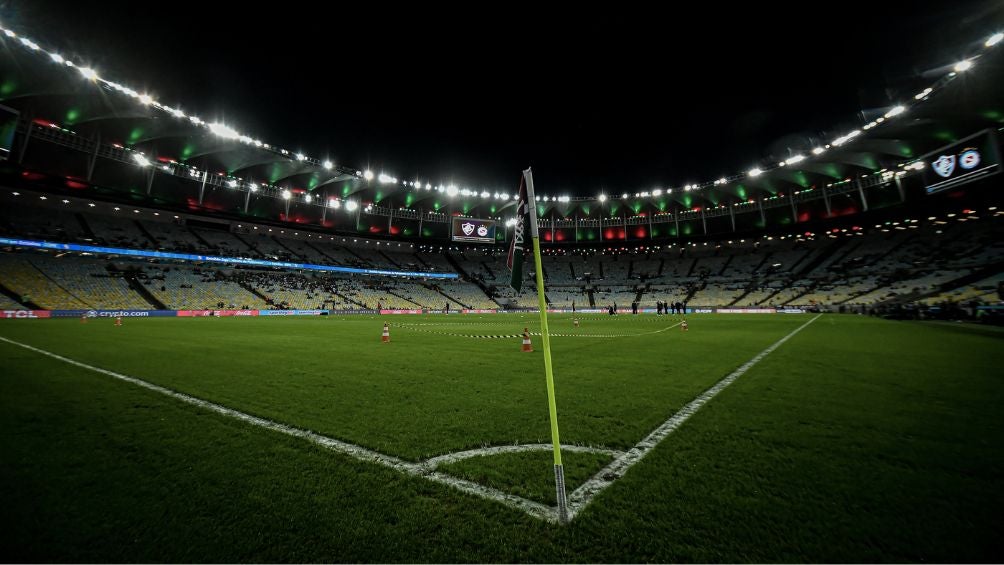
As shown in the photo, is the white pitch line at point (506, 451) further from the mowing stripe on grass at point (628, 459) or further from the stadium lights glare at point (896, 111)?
the stadium lights glare at point (896, 111)

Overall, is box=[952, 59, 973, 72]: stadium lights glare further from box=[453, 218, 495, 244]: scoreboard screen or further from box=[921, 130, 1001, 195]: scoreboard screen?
box=[453, 218, 495, 244]: scoreboard screen

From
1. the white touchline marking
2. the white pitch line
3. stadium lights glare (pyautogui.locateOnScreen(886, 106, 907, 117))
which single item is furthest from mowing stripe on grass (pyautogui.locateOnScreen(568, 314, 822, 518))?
stadium lights glare (pyautogui.locateOnScreen(886, 106, 907, 117))

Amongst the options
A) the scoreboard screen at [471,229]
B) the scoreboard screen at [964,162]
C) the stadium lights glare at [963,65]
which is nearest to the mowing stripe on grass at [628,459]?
the scoreboard screen at [471,229]

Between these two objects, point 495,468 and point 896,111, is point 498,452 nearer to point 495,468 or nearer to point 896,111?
point 495,468

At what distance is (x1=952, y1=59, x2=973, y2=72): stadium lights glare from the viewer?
2634 centimetres

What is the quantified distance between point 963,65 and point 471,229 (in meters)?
42.0

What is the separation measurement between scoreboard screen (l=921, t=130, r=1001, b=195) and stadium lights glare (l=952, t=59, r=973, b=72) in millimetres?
4912

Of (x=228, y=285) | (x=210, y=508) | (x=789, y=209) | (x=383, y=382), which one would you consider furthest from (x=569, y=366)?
(x=789, y=209)

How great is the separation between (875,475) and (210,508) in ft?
14.4

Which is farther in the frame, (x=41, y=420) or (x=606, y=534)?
(x=41, y=420)

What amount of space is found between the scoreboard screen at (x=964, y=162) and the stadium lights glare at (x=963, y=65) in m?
4.91

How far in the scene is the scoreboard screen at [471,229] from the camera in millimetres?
42344

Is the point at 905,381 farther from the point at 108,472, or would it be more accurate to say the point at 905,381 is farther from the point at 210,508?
the point at 108,472

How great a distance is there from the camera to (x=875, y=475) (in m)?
2.57
